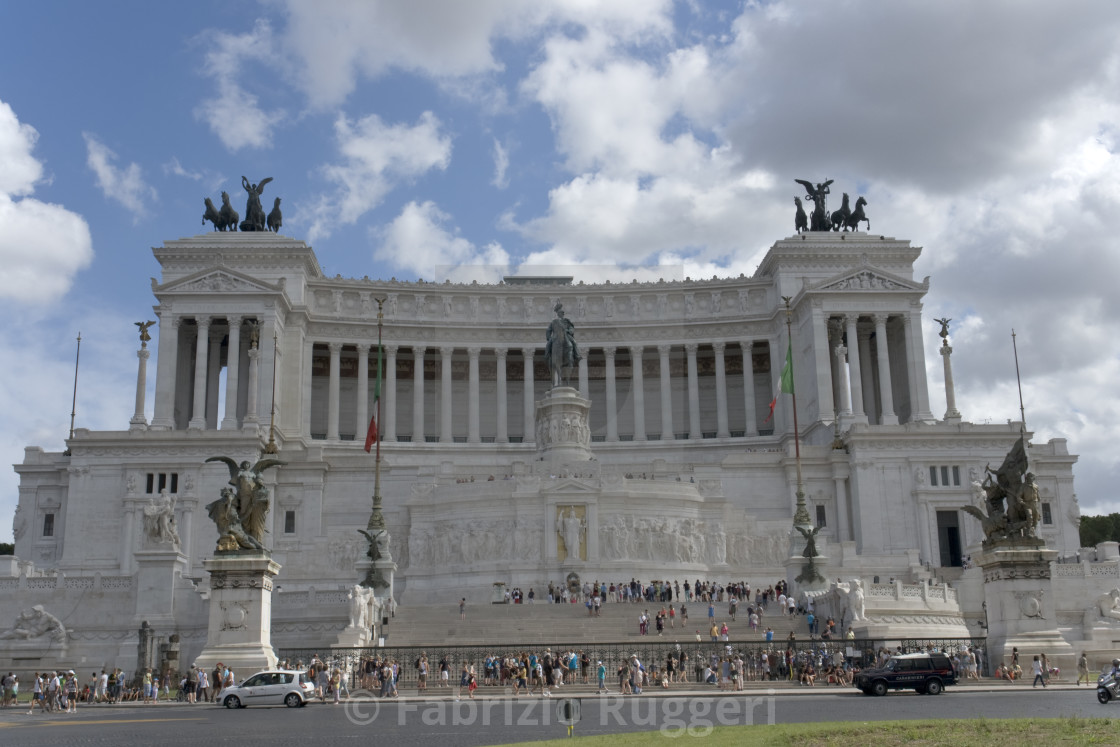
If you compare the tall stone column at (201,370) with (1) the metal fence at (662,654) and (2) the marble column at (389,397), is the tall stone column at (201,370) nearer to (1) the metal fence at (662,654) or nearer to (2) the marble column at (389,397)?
(2) the marble column at (389,397)

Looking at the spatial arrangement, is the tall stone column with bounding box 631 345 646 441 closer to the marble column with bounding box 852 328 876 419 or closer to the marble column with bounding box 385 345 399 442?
the marble column with bounding box 852 328 876 419

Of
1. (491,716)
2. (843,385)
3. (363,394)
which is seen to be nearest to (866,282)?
(843,385)

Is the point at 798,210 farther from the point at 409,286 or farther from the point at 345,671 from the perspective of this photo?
the point at 345,671

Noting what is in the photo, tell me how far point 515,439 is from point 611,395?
9.28 metres

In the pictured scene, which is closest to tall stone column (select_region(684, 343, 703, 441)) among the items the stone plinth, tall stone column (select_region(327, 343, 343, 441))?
the stone plinth

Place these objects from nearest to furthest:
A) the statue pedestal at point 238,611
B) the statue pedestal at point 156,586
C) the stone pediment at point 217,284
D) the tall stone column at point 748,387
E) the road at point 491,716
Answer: the road at point 491,716 → the statue pedestal at point 238,611 → the statue pedestal at point 156,586 → the stone pediment at point 217,284 → the tall stone column at point 748,387

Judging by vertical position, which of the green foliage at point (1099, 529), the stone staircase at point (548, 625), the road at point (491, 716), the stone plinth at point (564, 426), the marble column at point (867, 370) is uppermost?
the marble column at point (867, 370)

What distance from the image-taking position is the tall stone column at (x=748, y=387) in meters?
95.7

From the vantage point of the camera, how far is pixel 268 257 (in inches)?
3713

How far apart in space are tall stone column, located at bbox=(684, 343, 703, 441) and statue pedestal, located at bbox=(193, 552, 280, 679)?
6526 centimetres

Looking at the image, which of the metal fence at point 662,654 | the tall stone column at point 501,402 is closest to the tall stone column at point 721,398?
the tall stone column at point 501,402

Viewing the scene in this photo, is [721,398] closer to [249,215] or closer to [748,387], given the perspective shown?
[748,387]

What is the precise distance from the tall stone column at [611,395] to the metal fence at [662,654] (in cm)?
5999

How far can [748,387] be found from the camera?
97.3 m
